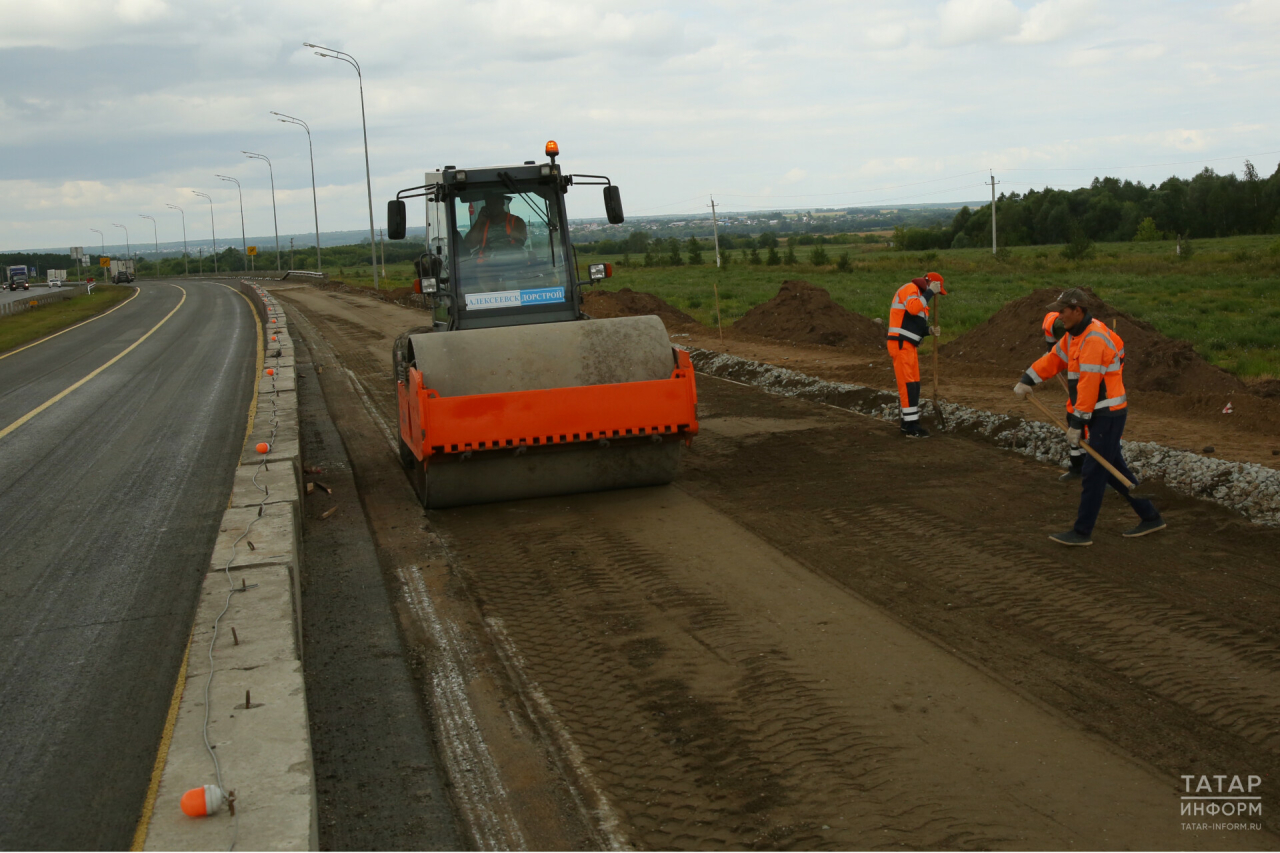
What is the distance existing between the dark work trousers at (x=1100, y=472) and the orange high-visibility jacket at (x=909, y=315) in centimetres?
431

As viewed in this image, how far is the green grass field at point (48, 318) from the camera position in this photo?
31828 millimetres

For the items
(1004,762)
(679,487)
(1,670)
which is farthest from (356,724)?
(679,487)

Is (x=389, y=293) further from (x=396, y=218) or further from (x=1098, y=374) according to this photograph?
(x=1098, y=374)

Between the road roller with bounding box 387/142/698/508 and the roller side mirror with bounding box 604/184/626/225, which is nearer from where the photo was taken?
the road roller with bounding box 387/142/698/508

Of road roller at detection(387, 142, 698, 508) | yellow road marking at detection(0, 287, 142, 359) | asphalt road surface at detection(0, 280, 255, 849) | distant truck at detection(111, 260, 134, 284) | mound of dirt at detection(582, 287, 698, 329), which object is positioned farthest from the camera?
distant truck at detection(111, 260, 134, 284)

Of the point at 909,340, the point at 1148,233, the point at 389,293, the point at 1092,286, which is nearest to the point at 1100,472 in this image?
the point at 909,340

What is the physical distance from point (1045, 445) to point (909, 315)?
7.17 feet

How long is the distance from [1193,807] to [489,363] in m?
5.92

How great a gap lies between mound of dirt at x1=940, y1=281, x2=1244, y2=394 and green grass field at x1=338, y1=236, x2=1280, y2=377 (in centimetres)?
158

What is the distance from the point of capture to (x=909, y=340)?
38.0 feet

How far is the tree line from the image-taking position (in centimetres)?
8488

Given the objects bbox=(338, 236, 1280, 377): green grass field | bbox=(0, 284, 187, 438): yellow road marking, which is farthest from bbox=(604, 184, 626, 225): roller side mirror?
bbox=(338, 236, 1280, 377): green grass field

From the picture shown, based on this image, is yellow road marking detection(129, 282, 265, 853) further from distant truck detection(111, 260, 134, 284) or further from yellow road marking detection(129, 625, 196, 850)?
distant truck detection(111, 260, 134, 284)

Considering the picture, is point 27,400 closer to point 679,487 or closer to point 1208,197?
point 679,487
